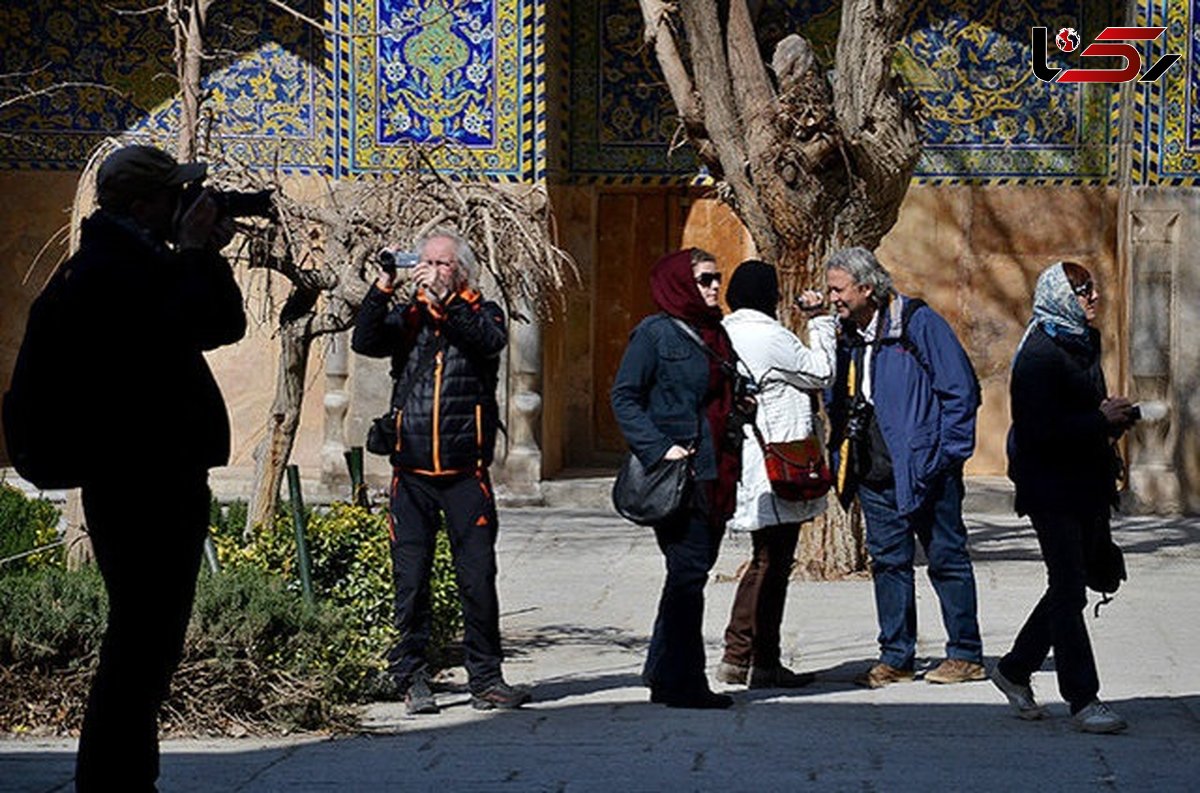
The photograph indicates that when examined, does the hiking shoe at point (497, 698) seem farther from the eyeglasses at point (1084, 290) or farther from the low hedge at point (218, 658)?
the eyeglasses at point (1084, 290)

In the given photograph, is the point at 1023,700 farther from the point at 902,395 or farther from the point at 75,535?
the point at 75,535

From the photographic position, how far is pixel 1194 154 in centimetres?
1584

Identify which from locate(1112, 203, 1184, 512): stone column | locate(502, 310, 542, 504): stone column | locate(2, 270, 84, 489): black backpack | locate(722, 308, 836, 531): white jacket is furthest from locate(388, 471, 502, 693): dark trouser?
locate(1112, 203, 1184, 512): stone column

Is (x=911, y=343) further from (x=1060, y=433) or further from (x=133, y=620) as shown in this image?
(x=133, y=620)

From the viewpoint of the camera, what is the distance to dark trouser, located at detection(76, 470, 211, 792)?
5.88m

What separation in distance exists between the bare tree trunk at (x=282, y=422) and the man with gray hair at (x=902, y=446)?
2.14 metres

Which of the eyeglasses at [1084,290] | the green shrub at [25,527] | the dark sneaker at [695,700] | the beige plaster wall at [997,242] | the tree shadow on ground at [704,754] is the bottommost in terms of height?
the tree shadow on ground at [704,754]

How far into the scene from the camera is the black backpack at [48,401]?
5.89 metres

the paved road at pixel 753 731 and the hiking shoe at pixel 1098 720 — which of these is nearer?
the paved road at pixel 753 731

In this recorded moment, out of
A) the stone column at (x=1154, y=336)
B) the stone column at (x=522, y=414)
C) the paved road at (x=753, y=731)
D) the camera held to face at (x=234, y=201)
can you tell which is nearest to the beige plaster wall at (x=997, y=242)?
the stone column at (x=1154, y=336)

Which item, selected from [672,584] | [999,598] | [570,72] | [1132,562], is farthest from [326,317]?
[570,72]

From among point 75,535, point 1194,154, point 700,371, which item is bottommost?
point 75,535

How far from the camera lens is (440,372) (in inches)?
339

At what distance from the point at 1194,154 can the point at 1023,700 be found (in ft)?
27.2
